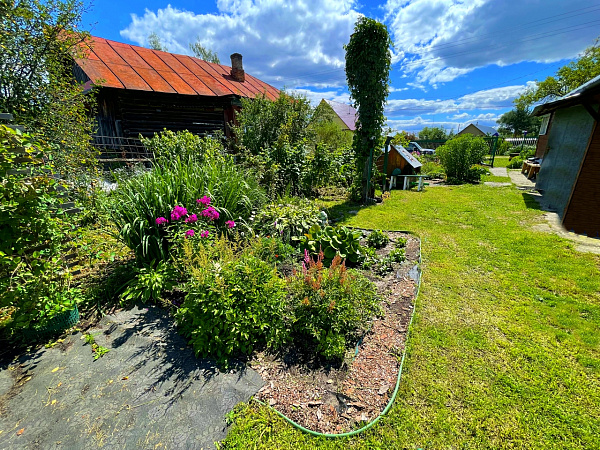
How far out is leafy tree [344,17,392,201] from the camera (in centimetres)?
604

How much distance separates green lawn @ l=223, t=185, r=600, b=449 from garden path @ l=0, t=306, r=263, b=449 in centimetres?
24

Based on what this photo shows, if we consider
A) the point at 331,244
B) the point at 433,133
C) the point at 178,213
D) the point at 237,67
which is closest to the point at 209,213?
the point at 178,213

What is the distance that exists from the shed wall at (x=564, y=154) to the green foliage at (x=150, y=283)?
7.63 m

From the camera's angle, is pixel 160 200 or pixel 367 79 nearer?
pixel 160 200

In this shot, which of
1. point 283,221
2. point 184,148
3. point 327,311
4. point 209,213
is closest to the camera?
point 327,311

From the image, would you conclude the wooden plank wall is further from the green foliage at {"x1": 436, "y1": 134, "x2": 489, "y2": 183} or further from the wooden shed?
the green foliage at {"x1": 436, "y1": 134, "x2": 489, "y2": 183}

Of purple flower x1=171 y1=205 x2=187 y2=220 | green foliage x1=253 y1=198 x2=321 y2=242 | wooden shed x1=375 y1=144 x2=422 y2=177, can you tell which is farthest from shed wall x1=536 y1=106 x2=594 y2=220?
purple flower x1=171 y1=205 x2=187 y2=220

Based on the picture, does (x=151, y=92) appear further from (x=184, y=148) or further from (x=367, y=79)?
(x=367, y=79)

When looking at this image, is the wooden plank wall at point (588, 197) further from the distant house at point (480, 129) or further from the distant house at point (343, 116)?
the distant house at point (480, 129)

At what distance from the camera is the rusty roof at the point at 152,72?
916cm

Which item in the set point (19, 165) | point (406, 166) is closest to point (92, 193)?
point (19, 165)

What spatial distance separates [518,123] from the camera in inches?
1820

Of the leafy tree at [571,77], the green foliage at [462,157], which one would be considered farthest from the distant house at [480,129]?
the green foliage at [462,157]

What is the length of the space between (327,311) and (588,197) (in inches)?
250
